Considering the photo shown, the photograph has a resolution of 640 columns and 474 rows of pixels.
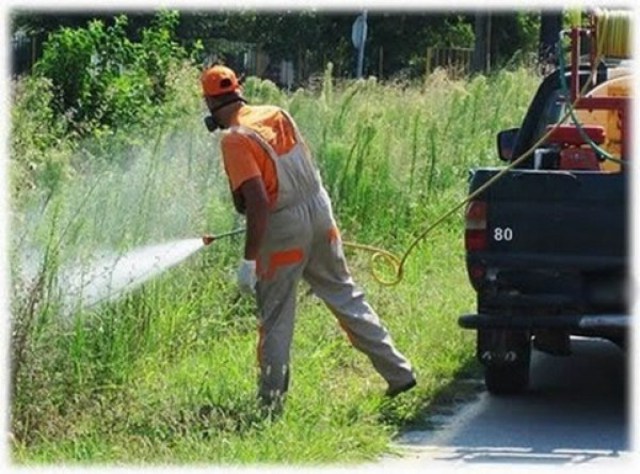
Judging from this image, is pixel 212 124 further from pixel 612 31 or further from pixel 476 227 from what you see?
pixel 612 31

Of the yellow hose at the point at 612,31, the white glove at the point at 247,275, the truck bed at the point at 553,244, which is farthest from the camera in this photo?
the yellow hose at the point at 612,31

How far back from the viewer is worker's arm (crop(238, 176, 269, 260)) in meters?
7.36

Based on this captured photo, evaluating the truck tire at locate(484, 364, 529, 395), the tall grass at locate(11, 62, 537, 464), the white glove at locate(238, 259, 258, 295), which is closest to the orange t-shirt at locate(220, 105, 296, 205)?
the white glove at locate(238, 259, 258, 295)

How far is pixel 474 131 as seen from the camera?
15969mm

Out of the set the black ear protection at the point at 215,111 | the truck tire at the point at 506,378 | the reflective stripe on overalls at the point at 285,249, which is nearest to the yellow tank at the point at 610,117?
the truck tire at the point at 506,378

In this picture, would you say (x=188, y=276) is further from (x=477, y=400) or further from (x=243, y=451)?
(x=243, y=451)

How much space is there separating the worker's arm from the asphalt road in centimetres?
122

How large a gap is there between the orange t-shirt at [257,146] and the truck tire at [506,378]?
5.84 feet

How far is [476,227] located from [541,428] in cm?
108

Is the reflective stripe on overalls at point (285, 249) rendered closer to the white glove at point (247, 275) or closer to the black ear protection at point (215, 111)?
the white glove at point (247, 275)

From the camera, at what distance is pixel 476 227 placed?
8.05m

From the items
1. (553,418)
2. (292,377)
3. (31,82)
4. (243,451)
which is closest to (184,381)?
(292,377)

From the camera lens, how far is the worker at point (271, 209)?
24.4ft

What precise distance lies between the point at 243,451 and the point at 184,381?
1.41m
